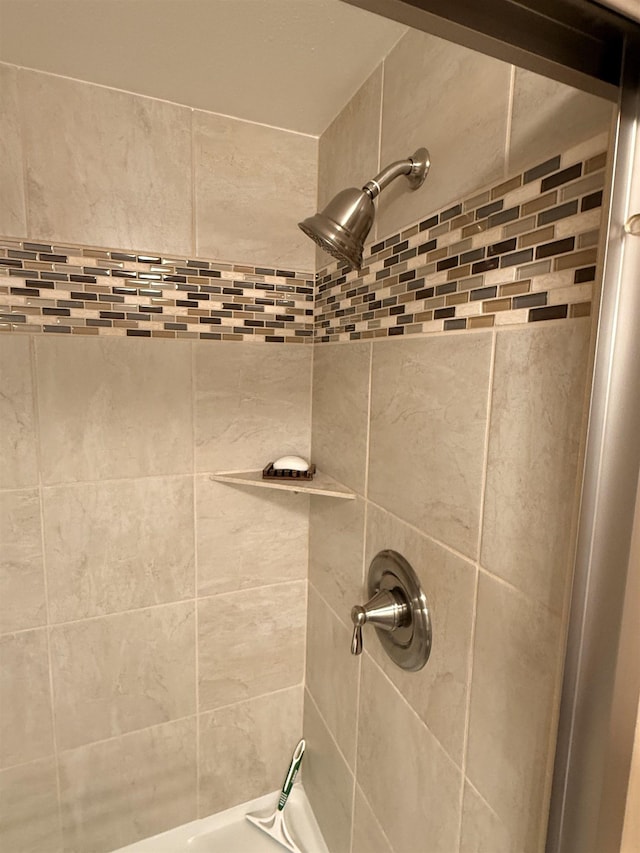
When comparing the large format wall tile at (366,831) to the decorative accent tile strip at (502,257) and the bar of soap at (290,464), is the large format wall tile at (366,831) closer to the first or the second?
the bar of soap at (290,464)

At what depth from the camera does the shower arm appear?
0.69 metres

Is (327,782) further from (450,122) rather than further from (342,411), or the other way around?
(450,122)

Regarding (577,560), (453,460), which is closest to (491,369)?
(453,460)

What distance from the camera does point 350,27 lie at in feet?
2.56

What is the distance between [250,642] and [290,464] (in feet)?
1.85

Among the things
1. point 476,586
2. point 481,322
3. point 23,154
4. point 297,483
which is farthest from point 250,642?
point 23,154

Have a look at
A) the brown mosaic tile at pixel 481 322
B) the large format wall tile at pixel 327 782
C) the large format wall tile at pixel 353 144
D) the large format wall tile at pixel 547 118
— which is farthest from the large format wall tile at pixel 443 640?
the large format wall tile at pixel 353 144

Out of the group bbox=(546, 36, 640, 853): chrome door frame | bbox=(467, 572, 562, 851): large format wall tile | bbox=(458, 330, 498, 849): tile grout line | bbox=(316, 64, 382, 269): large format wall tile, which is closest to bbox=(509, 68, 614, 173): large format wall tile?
bbox=(546, 36, 640, 853): chrome door frame

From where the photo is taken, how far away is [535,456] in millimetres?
537

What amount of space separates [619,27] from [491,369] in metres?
0.35

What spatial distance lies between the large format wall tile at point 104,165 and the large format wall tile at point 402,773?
113 centimetres

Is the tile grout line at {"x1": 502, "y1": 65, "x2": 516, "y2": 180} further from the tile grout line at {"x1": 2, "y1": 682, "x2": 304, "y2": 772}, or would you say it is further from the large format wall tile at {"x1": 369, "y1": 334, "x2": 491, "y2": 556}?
the tile grout line at {"x1": 2, "y1": 682, "x2": 304, "y2": 772}

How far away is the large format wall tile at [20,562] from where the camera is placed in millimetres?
982

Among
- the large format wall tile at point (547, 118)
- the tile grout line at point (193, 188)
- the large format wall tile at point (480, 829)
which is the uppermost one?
the tile grout line at point (193, 188)
